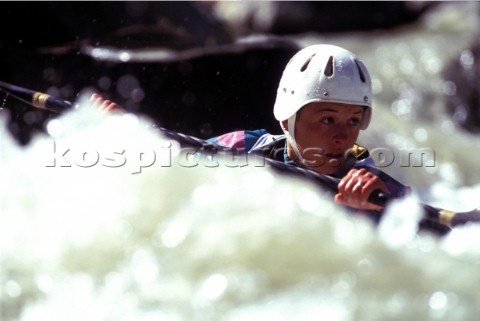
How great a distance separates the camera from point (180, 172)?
148cm

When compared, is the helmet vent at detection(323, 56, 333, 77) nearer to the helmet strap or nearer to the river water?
the helmet strap

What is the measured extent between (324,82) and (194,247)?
0.64m

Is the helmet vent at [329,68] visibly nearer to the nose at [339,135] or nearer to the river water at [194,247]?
the nose at [339,135]

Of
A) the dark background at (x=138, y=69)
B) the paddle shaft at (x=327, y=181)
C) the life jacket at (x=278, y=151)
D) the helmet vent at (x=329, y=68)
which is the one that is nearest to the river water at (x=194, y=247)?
the paddle shaft at (x=327, y=181)

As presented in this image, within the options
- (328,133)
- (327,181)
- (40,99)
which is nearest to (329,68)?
(328,133)

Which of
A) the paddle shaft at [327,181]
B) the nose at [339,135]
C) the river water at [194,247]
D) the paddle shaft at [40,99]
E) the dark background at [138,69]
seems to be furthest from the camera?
the dark background at [138,69]

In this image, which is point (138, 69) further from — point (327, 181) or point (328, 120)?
point (327, 181)

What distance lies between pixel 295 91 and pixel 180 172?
46 centimetres

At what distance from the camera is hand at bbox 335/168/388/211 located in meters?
1.60

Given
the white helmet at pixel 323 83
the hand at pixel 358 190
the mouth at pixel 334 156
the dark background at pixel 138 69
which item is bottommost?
the hand at pixel 358 190

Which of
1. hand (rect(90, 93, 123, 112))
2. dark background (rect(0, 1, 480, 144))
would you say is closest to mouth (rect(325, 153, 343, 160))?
dark background (rect(0, 1, 480, 144))

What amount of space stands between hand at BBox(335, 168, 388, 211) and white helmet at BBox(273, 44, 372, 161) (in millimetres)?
223

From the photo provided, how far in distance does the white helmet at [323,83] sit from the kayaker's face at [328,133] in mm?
17

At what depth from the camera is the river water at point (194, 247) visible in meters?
1.20
